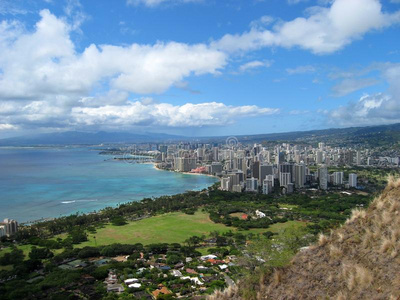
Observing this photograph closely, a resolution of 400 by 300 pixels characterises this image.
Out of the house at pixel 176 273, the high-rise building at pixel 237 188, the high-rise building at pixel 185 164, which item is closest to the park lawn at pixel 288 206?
the high-rise building at pixel 237 188

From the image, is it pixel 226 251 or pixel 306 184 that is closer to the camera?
pixel 226 251

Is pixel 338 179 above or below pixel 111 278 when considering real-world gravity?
below

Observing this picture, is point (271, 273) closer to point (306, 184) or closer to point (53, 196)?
point (53, 196)

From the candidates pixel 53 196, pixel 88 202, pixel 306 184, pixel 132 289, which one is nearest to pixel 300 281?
pixel 132 289

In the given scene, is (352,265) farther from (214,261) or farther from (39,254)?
(39,254)

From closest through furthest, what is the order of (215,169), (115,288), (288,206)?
(115,288)
(288,206)
(215,169)

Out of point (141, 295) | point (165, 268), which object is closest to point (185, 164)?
point (165, 268)

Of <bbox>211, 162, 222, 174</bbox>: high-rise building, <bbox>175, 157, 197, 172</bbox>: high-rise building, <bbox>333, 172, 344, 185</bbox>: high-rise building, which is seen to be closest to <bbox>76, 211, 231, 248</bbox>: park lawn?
<bbox>333, 172, 344, 185</bbox>: high-rise building
